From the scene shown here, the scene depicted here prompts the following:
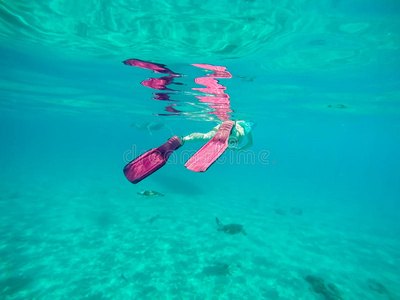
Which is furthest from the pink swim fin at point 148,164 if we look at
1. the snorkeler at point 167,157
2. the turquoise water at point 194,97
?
the turquoise water at point 194,97

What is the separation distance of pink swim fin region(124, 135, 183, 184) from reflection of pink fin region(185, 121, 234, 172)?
2.46 ft

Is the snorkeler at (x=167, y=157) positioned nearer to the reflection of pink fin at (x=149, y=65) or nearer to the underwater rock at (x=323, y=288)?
the reflection of pink fin at (x=149, y=65)

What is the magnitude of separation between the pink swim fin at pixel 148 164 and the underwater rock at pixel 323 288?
938 cm

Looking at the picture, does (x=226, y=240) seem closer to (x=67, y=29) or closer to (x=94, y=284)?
(x=94, y=284)

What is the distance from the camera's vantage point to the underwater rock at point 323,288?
8.46m

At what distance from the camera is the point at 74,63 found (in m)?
13.0

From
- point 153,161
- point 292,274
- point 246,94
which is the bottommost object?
point 292,274

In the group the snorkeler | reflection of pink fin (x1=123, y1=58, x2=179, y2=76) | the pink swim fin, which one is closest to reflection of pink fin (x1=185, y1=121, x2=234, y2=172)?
the snorkeler

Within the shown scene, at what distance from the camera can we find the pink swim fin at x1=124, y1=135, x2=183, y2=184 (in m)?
4.38

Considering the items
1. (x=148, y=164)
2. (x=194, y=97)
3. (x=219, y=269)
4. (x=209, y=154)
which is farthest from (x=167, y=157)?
(x=194, y=97)

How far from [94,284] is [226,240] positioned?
7.38 metres

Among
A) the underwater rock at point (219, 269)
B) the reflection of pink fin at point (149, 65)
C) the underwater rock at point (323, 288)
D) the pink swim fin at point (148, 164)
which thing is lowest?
the underwater rock at point (323, 288)

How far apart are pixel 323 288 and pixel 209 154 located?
9.12 metres

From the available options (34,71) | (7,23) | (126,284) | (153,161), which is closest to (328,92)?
(153,161)
